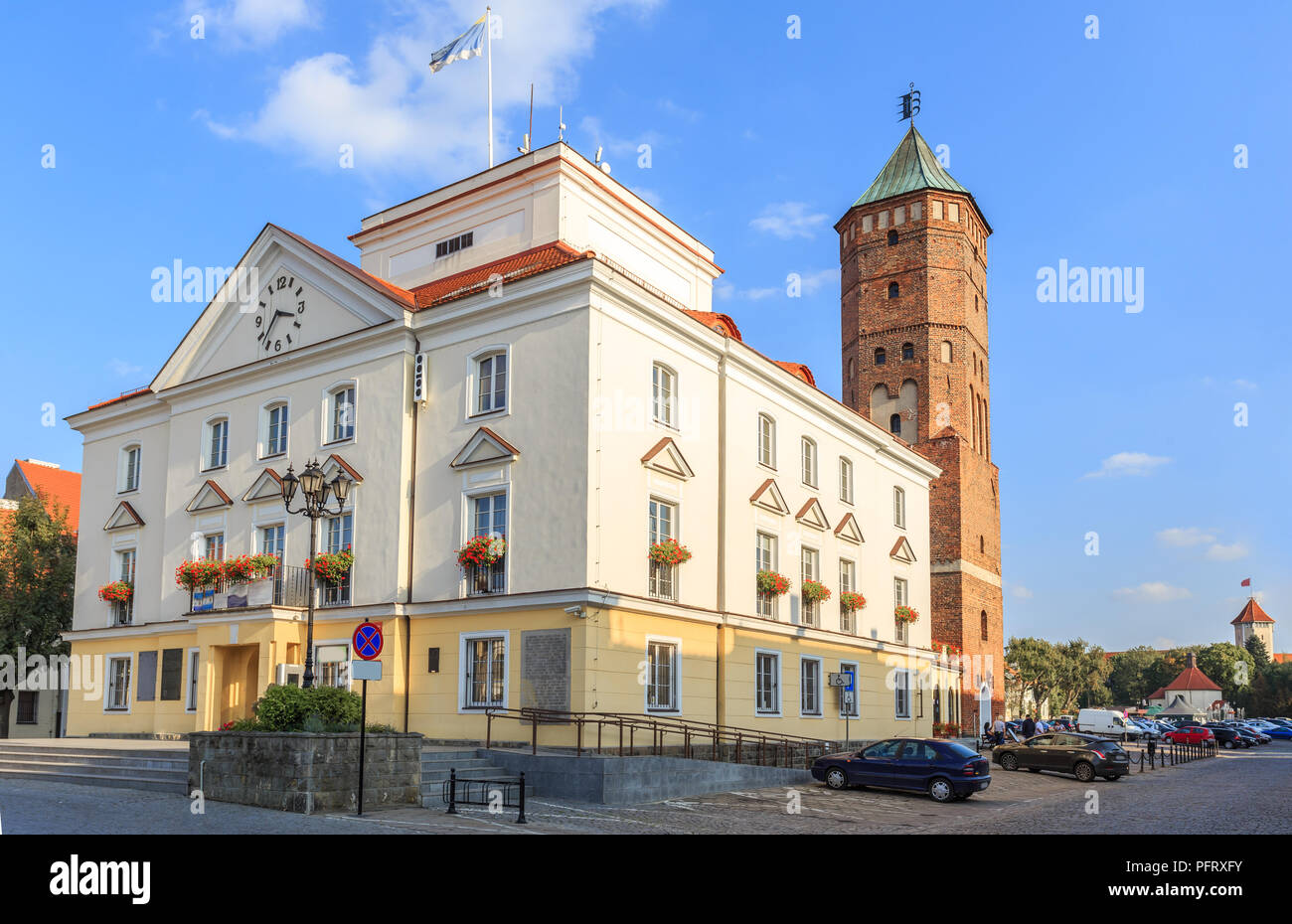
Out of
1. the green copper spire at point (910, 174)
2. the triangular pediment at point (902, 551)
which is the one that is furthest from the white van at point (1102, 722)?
the green copper spire at point (910, 174)

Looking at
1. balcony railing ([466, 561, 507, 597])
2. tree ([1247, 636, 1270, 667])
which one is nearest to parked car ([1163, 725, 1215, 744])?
balcony railing ([466, 561, 507, 597])

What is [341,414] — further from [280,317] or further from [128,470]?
[128,470]

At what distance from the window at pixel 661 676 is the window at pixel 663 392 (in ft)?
18.2

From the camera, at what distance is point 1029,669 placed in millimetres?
100312

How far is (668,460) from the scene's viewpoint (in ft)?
91.4

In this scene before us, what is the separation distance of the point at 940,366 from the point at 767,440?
25.4 m

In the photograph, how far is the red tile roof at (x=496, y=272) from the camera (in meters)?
27.3

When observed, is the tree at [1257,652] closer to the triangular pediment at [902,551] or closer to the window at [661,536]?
the triangular pediment at [902,551]

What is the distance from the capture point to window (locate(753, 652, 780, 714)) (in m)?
31.0

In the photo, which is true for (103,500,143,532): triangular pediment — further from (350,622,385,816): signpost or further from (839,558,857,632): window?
(839,558,857,632): window

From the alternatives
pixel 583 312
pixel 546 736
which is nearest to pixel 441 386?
pixel 583 312

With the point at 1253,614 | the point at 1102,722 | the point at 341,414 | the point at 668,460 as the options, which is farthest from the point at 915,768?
the point at 1253,614

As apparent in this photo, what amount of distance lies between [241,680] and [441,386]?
31.7 feet
